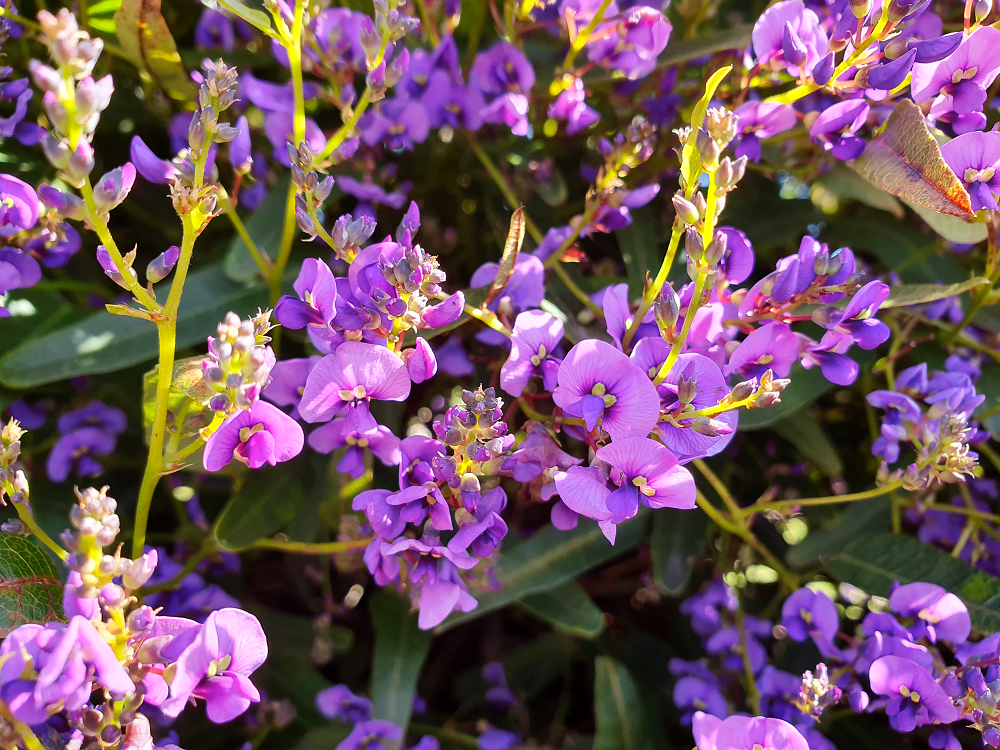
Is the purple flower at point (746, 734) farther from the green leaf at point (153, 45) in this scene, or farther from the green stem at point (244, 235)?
the green leaf at point (153, 45)

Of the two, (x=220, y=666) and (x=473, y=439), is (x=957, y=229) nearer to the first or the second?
(x=473, y=439)

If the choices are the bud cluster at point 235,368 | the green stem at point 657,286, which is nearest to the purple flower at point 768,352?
the green stem at point 657,286

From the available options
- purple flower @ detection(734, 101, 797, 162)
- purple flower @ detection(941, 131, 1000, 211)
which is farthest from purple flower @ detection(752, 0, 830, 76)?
purple flower @ detection(941, 131, 1000, 211)

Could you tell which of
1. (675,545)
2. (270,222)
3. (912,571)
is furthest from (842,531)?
(270,222)

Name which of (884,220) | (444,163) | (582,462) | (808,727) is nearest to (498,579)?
(582,462)

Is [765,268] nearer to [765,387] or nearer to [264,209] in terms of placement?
[765,387]

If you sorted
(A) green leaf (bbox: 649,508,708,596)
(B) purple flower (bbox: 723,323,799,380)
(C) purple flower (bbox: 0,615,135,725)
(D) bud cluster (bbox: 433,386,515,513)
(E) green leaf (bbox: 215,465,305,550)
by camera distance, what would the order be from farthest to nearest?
1. (A) green leaf (bbox: 649,508,708,596)
2. (E) green leaf (bbox: 215,465,305,550)
3. (B) purple flower (bbox: 723,323,799,380)
4. (D) bud cluster (bbox: 433,386,515,513)
5. (C) purple flower (bbox: 0,615,135,725)

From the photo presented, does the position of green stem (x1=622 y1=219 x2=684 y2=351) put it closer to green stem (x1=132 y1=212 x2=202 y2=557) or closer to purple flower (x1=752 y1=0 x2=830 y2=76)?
purple flower (x1=752 y1=0 x2=830 y2=76)
